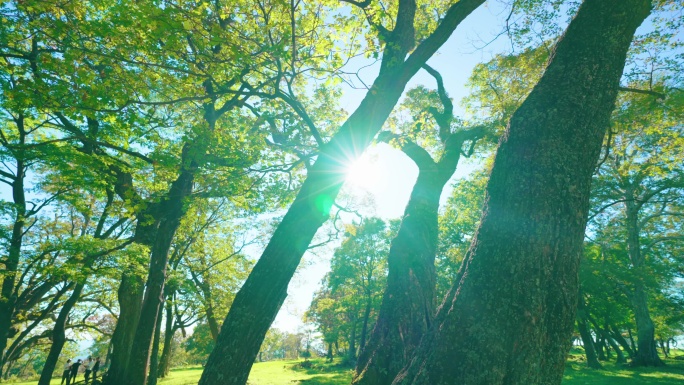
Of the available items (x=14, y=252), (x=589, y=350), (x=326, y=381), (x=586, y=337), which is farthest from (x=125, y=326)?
(x=589, y=350)

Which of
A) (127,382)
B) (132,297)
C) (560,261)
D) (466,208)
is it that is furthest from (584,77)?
(466,208)

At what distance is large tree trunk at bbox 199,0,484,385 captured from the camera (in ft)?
12.4

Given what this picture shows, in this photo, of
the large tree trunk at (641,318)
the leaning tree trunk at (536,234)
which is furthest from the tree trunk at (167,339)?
the large tree trunk at (641,318)

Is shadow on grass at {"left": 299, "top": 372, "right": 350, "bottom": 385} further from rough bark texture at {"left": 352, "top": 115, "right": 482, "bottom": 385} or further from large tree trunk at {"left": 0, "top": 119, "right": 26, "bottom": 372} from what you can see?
rough bark texture at {"left": 352, "top": 115, "right": 482, "bottom": 385}

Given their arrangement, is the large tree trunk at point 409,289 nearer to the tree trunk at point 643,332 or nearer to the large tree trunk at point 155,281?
the large tree trunk at point 155,281

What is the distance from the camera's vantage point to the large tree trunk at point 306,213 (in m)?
3.79

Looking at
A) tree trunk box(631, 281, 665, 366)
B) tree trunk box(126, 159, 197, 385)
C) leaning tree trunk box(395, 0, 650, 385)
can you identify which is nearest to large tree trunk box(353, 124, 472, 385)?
leaning tree trunk box(395, 0, 650, 385)

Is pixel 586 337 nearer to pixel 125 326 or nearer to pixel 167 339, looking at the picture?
pixel 125 326

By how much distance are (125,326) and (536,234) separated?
1416cm

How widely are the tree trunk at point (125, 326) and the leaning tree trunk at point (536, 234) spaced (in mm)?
12366

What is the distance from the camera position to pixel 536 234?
2.64 m

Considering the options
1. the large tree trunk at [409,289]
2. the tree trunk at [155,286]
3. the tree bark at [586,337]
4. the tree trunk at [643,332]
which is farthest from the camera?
the tree bark at [586,337]

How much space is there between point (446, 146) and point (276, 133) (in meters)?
4.85

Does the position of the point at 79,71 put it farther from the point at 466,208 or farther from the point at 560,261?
the point at 466,208
